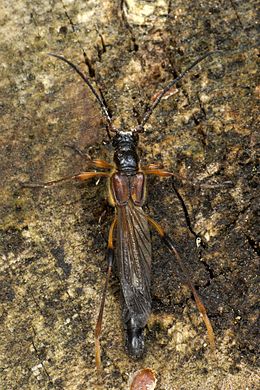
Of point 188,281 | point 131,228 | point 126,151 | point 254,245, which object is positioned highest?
point 126,151

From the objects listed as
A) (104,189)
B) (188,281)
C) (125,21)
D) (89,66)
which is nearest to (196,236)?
(188,281)

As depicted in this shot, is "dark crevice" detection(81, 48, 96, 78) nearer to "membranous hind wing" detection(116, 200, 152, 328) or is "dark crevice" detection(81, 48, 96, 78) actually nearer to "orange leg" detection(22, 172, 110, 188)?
"orange leg" detection(22, 172, 110, 188)

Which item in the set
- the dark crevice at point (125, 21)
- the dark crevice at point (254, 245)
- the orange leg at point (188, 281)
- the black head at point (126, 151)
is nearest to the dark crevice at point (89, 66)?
the dark crevice at point (125, 21)

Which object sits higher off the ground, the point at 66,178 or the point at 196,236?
the point at 66,178

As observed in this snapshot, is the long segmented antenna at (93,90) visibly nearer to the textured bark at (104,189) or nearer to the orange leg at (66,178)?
the textured bark at (104,189)

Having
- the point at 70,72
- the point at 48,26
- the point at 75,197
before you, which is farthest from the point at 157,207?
the point at 48,26

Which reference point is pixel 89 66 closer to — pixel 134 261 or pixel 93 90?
pixel 93 90

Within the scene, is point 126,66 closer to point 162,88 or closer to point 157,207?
point 162,88
